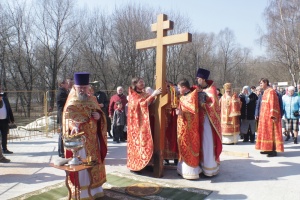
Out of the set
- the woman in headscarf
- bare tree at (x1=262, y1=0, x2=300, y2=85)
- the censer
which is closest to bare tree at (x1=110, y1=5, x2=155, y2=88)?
bare tree at (x1=262, y1=0, x2=300, y2=85)

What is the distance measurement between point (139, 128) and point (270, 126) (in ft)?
12.2

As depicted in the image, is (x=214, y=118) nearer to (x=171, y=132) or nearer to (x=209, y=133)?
(x=209, y=133)

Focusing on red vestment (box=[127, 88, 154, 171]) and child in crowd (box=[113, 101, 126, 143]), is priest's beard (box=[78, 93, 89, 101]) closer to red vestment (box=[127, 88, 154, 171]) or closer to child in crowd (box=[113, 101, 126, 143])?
red vestment (box=[127, 88, 154, 171])

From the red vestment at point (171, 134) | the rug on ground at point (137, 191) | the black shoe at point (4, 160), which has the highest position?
the red vestment at point (171, 134)

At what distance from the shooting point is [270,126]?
7.14m

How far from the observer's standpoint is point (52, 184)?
16.5ft

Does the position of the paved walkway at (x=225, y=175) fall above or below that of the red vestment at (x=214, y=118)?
below

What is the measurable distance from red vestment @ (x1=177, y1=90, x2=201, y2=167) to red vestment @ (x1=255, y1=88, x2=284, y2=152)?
2780mm

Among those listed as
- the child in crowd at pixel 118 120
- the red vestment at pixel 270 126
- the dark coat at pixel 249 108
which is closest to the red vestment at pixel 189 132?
the red vestment at pixel 270 126

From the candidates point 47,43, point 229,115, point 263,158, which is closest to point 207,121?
point 263,158

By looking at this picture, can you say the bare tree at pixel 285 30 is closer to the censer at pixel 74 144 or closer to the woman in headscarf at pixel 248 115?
the woman in headscarf at pixel 248 115

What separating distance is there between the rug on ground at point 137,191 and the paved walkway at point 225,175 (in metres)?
0.25

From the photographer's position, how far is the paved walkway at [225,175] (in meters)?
4.64

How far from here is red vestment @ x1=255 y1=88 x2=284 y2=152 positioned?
7062 millimetres
